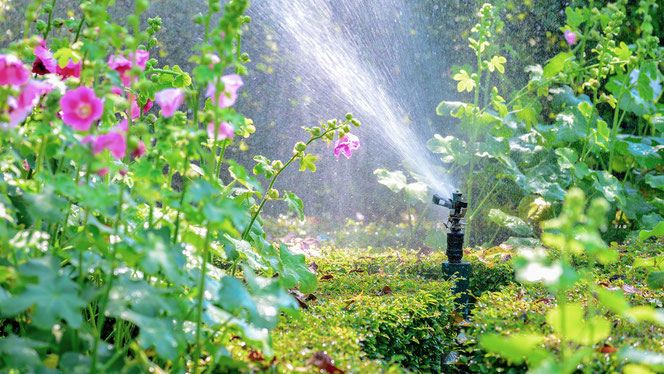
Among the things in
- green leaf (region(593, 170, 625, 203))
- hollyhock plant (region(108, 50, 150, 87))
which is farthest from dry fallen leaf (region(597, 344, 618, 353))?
green leaf (region(593, 170, 625, 203))

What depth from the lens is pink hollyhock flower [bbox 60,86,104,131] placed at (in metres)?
1.11

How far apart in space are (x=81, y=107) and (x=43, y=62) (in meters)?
0.44

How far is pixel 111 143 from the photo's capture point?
1.07m

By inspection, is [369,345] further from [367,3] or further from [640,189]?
[367,3]

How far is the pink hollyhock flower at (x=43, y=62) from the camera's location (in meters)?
1.45

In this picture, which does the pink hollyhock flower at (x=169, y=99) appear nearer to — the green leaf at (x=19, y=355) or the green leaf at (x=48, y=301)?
the green leaf at (x=48, y=301)

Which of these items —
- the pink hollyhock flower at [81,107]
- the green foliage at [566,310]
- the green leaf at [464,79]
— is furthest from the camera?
the green leaf at [464,79]

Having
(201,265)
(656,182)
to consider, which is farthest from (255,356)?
(656,182)

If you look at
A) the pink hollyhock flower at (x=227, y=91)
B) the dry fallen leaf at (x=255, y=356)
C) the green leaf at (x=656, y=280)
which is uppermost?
→ the green leaf at (x=656, y=280)

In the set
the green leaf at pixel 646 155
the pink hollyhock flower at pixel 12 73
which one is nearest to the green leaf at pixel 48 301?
the pink hollyhock flower at pixel 12 73

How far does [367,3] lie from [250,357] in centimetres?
514

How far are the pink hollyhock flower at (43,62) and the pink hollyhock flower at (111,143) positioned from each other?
506 millimetres

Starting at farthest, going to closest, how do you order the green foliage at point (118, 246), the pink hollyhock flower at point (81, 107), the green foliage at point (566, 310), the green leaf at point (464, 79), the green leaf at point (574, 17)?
the green leaf at point (574, 17) < the green leaf at point (464, 79) < the pink hollyhock flower at point (81, 107) < the green foliage at point (118, 246) < the green foliage at point (566, 310)

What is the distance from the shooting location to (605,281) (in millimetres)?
2145
